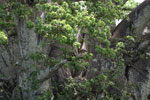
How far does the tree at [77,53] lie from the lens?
5.07 meters

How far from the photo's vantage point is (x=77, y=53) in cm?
563

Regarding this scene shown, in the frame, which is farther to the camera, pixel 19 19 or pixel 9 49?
pixel 9 49

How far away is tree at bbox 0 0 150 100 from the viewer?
16.6ft

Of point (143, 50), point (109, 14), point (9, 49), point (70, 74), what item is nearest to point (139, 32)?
point (143, 50)

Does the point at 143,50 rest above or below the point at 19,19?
below

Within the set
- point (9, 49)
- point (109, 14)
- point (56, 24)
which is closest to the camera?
point (56, 24)

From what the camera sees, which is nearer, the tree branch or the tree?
the tree

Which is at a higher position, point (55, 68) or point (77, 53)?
point (77, 53)

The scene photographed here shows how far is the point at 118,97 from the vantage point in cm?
655

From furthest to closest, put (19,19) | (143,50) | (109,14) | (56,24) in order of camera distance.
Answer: (143,50)
(19,19)
(109,14)
(56,24)

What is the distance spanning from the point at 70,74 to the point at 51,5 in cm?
289

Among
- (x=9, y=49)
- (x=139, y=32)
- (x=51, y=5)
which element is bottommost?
(x=9, y=49)

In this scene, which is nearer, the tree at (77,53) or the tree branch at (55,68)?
the tree at (77,53)

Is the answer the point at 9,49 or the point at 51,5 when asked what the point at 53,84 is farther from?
the point at 51,5
